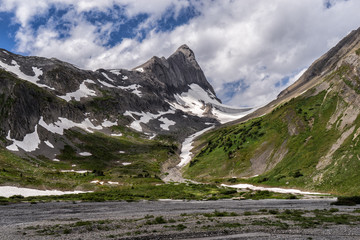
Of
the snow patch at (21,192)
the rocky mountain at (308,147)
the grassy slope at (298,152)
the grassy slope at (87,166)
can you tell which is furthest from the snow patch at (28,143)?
the rocky mountain at (308,147)

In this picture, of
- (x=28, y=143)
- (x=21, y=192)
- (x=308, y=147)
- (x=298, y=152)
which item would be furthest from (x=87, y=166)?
(x=308, y=147)

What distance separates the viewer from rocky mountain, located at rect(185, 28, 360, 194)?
222 ft

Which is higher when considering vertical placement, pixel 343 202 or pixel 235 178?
pixel 235 178

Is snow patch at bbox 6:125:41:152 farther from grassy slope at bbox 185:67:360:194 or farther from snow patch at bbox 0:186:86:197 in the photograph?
grassy slope at bbox 185:67:360:194

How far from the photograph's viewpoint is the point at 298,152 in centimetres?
8769

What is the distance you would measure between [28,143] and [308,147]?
476 ft

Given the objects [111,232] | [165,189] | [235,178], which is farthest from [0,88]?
[111,232]

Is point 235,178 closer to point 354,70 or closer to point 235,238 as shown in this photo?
point 354,70

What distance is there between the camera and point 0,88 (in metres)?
174

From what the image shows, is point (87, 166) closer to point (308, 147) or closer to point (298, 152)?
point (298, 152)

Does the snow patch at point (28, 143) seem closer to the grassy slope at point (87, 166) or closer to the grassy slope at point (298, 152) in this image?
the grassy slope at point (87, 166)

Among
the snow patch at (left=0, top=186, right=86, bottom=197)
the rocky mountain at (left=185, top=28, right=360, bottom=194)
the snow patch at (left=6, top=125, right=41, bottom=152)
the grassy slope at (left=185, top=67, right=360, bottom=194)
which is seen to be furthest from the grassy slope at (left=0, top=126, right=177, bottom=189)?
the rocky mountain at (left=185, top=28, right=360, bottom=194)

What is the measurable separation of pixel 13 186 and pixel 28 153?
210 feet

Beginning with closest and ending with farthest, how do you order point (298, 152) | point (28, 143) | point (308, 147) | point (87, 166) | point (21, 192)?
1. point (21, 192)
2. point (308, 147)
3. point (298, 152)
4. point (87, 166)
5. point (28, 143)
